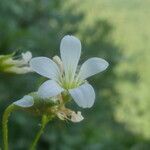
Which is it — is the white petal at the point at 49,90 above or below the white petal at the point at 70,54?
below

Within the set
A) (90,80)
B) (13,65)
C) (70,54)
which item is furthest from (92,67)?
(90,80)

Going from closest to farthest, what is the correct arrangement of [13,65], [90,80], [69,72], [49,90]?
1. [49,90]
2. [69,72]
3. [13,65]
4. [90,80]

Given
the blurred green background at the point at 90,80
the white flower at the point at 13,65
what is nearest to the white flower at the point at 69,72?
the white flower at the point at 13,65

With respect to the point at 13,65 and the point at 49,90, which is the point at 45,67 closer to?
the point at 49,90

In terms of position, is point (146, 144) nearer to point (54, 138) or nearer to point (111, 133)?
point (111, 133)

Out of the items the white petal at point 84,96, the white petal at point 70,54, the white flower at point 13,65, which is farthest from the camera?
the white flower at point 13,65

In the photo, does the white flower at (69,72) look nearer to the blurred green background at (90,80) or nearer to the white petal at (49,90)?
the white petal at (49,90)

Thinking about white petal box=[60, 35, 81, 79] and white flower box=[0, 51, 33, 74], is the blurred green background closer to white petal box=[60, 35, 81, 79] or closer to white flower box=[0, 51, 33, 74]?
white flower box=[0, 51, 33, 74]
